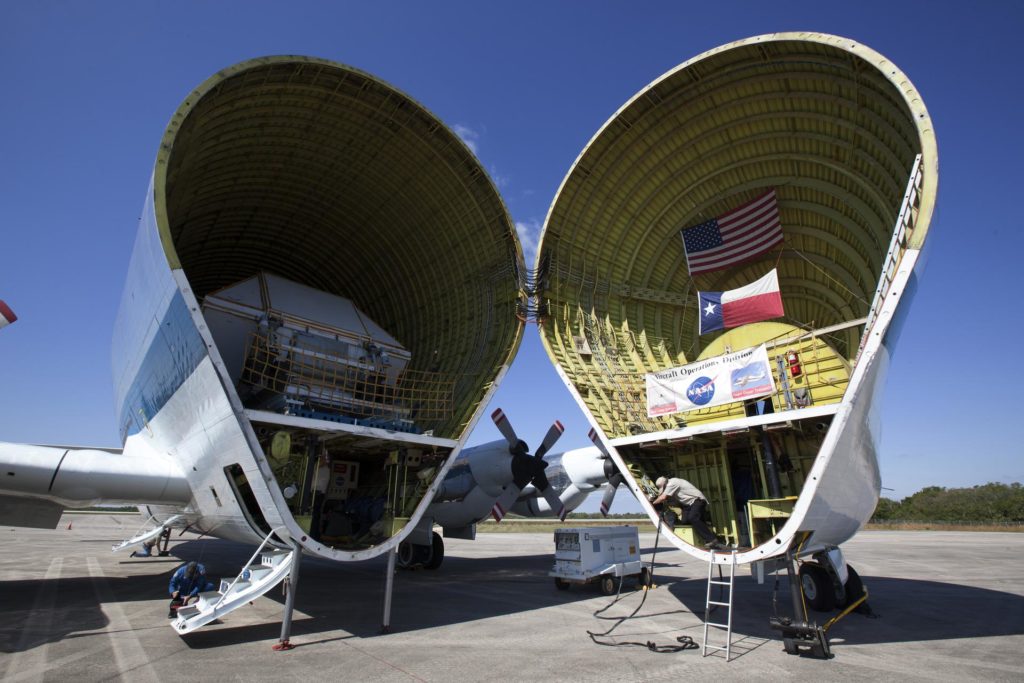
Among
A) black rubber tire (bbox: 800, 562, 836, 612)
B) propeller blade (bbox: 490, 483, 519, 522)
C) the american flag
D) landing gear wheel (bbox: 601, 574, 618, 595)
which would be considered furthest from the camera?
propeller blade (bbox: 490, 483, 519, 522)

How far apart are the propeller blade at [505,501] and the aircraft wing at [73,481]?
7056 millimetres

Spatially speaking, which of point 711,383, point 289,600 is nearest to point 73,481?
point 289,600

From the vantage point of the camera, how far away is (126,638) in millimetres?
7590

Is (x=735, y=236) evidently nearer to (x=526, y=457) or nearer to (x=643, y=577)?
(x=526, y=457)

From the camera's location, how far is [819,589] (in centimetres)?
991

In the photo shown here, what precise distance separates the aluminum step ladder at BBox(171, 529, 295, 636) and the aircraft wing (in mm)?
3020

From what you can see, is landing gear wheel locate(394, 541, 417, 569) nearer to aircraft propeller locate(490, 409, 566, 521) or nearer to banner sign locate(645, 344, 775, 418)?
aircraft propeller locate(490, 409, 566, 521)

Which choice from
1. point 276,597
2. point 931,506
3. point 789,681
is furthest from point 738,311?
point 931,506

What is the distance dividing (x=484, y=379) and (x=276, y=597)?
6.59 m

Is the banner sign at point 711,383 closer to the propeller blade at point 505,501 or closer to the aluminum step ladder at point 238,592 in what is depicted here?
the propeller blade at point 505,501

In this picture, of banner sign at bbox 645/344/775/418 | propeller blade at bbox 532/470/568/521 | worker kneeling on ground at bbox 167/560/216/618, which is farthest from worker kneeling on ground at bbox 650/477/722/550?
worker kneeling on ground at bbox 167/560/216/618

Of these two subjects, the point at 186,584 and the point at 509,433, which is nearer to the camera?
the point at 186,584

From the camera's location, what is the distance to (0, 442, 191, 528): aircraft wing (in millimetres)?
8750

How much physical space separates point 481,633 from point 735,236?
29.2 ft
